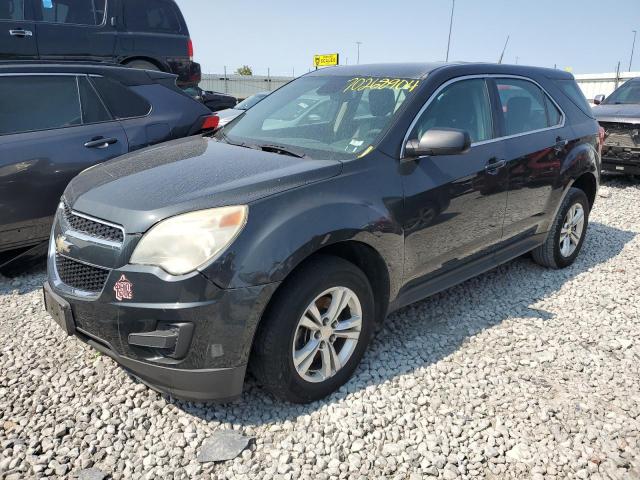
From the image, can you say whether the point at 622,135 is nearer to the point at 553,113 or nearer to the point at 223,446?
the point at 553,113

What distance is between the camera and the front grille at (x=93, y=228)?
2336 mm

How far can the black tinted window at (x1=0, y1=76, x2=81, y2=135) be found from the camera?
4.07 meters

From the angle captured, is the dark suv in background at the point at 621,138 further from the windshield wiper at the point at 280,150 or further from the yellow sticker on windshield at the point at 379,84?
the windshield wiper at the point at 280,150

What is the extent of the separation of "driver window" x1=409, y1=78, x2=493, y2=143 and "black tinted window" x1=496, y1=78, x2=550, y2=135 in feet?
0.78

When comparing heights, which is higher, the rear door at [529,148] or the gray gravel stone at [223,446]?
the rear door at [529,148]

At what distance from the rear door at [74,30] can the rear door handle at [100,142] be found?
11.9ft

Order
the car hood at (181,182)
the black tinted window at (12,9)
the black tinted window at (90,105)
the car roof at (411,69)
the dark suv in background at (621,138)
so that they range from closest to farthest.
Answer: the car hood at (181,182) < the car roof at (411,69) < the black tinted window at (90,105) < the black tinted window at (12,9) < the dark suv in background at (621,138)

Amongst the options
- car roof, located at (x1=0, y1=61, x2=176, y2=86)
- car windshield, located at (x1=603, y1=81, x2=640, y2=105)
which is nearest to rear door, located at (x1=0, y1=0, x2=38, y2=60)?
car roof, located at (x1=0, y1=61, x2=176, y2=86)

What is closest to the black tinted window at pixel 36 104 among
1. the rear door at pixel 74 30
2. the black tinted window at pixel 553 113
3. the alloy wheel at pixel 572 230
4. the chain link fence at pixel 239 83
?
the rear door at pixel 74 30

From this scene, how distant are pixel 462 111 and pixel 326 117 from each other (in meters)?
0.92

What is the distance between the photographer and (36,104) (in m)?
4.19

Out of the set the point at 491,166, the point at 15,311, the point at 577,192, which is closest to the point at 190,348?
the point at 15,311

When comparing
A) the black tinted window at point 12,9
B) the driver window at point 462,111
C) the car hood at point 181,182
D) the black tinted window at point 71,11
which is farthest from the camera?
the black tinted window at point 71,11

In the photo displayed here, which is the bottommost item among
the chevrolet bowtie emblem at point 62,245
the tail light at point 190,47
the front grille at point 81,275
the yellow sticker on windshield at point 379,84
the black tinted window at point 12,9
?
the front grille at point 81,275
